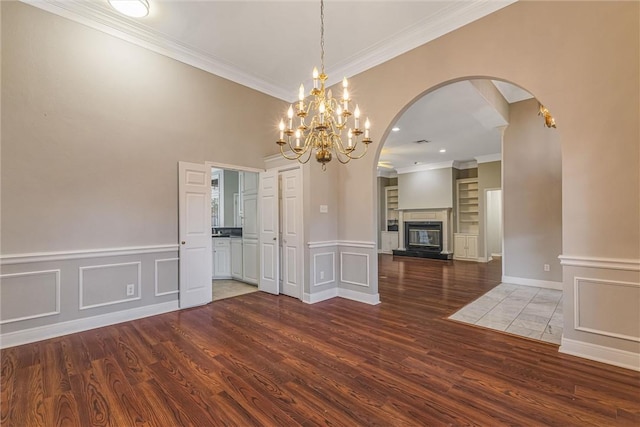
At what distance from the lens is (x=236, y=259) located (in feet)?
19.1

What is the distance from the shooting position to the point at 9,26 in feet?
9.48

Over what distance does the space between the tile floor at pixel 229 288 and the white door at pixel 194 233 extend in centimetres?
46

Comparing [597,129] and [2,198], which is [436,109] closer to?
[597,129]

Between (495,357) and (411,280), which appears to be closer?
(495,357)

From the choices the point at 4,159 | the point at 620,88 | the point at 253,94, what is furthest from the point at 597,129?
the point at 4,159

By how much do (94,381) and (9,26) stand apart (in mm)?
3652

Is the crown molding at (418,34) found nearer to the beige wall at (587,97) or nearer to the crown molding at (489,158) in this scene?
the beige wall at (587,97)

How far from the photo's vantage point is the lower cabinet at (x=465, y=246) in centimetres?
894

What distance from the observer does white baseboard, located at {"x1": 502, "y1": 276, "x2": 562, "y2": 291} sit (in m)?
5.05

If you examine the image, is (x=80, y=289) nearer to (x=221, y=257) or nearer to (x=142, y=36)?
(x=221, y=257)

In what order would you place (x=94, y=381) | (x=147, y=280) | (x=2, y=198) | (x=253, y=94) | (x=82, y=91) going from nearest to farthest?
(x=94, y=381) < (x=2, y=198) < (x=82, y=91) < (x=147, y=280) < (x=253, y=94)

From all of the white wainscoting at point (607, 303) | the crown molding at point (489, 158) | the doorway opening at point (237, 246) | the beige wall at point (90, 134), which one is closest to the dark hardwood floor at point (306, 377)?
the white wainscoting at point (607, 303)

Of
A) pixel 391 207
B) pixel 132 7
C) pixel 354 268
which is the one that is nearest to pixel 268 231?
pixel 354 268

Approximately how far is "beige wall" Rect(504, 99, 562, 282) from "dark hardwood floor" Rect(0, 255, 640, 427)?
3.08m
